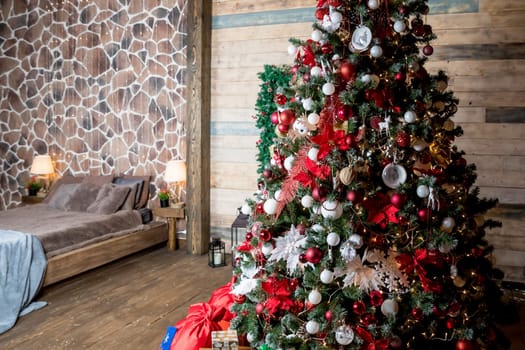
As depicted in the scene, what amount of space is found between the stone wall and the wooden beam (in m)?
0.44

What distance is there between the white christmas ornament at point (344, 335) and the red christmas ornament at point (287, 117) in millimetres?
1001

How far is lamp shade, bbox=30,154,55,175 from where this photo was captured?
5.53 meters

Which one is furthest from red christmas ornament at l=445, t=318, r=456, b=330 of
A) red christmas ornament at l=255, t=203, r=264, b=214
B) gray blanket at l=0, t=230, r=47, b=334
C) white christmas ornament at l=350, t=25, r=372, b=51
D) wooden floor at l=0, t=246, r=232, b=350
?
gray blanket at l=0, t=230, r=47, b=334

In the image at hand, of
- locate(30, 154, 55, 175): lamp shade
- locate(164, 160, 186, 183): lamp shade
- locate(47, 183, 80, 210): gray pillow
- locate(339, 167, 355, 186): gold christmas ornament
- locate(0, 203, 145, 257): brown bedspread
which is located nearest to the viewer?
locate(339, 167, 355, 186): gold christmas ornament

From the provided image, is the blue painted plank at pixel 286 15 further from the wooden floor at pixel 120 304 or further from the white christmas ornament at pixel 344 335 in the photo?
the white christmas ornament at pixel 344 335

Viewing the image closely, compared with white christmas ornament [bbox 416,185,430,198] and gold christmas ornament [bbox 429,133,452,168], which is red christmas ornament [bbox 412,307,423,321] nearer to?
white christmas ornament [bbox 416,185,430,198]

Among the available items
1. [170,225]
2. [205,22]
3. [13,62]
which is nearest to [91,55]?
[13,62]

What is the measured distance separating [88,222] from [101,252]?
1.12 feet

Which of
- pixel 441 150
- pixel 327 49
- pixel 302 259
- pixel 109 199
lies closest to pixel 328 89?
pixel 327 49

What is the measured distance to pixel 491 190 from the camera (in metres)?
3.86

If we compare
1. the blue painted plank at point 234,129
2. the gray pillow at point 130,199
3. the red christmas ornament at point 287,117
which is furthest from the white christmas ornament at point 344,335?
the gray pillow at point 130,199

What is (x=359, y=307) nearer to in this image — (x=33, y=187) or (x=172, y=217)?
(x=172, y=217)

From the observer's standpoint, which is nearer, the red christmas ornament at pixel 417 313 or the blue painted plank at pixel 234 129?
the red christmas ornament at pixel 417 313

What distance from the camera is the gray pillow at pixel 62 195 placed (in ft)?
16.1
